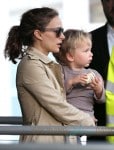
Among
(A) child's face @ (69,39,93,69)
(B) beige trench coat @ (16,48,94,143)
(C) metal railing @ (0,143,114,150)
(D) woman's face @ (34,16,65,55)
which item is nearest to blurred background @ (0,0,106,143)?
(A) child's face @ (69,39,93,69)

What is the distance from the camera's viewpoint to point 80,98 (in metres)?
3.53

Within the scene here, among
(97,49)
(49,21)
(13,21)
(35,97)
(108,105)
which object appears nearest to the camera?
(108,105)

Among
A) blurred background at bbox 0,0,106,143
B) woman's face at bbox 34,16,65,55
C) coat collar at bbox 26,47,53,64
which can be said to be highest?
woman's face at bbox 34,16,65,55

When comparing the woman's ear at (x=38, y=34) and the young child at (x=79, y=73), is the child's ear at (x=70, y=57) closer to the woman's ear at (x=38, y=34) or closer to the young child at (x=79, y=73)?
the young child at (x=79, y=73)

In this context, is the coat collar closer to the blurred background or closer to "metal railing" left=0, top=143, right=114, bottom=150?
"metal railing" left=0, top=143, right=114, bottom=150

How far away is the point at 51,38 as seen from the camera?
3.36 metres

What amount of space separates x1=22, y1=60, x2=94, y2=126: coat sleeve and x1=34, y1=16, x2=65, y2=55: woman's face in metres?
0.16

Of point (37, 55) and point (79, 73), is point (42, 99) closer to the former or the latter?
point (37, 55)

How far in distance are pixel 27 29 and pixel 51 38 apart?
0.16m

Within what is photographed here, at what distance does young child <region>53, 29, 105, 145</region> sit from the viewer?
346 cm

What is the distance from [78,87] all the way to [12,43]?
0.48 m

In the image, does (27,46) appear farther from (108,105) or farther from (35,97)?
(108,105)

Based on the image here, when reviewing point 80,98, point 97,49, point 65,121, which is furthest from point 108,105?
point 97,49

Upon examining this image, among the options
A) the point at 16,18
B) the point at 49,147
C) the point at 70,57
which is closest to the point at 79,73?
the point at 70,57
